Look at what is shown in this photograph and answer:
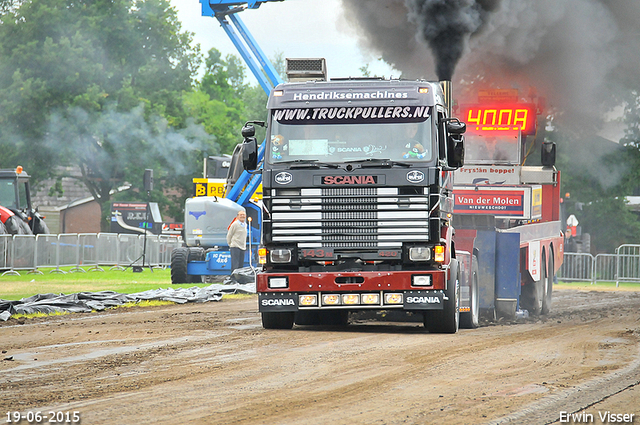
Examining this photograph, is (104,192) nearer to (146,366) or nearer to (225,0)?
(225,0)

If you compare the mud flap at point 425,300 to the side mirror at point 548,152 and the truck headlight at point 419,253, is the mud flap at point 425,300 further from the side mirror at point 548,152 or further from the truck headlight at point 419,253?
the side mirror at point 548,152

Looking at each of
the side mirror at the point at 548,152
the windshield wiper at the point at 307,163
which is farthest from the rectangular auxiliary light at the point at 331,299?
the side mirror at the point at 548,152

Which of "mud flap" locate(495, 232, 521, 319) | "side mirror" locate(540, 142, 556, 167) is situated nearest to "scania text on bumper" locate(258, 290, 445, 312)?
"mud flap" locate(495, 232, 521, 319)

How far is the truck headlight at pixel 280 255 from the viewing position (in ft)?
40.3

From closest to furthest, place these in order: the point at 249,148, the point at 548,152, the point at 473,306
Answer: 1. the point at 249,148
2. the point at 473,306
3. the point at 548,152

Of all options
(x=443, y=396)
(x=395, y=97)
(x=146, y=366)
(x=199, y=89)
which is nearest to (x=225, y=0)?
(x=395, y=97)

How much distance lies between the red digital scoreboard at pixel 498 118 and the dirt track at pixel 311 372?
228 inches

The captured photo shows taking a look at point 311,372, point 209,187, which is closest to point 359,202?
point 311,372

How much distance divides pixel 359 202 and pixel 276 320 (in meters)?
2.22

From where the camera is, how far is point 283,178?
39.9 ft

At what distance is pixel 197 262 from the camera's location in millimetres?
24391

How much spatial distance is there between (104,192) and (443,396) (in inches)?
1803

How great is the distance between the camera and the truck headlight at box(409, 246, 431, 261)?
39.5 ft

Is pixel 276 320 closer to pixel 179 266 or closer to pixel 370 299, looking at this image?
pixel 370 299
